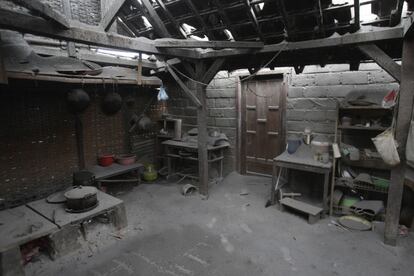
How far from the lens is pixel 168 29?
15.6 feet

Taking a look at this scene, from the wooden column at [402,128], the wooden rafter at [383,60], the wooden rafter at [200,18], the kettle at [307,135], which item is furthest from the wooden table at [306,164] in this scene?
the wooden rafter at [200,18]

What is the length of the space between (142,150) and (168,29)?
3.34 m

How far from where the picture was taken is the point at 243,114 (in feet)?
20.7

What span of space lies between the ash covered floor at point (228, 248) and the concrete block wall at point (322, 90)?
199cm

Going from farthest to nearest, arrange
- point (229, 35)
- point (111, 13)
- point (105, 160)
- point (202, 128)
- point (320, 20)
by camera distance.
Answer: point (105, 160) → point (202, 128) → point (229, 35) → point (320, 20) → point (111, 13)

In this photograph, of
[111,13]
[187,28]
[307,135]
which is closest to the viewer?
[111,13]

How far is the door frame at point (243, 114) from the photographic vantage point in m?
5.60

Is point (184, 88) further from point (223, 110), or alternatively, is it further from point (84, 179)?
point (84, 179)

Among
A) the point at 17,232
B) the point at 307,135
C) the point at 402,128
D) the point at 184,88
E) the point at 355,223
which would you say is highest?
the point at 184,88

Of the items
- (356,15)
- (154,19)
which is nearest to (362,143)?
(356,15)

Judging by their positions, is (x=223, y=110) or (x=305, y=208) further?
(x=223, y=110)

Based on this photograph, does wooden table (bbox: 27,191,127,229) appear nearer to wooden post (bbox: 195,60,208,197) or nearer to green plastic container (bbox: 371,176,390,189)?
wooden post (bbox: 195,60,208,197)

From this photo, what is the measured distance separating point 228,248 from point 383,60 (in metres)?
3.30

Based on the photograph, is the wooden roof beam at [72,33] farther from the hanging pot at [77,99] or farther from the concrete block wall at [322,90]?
the concrete block wall at [322,90]
